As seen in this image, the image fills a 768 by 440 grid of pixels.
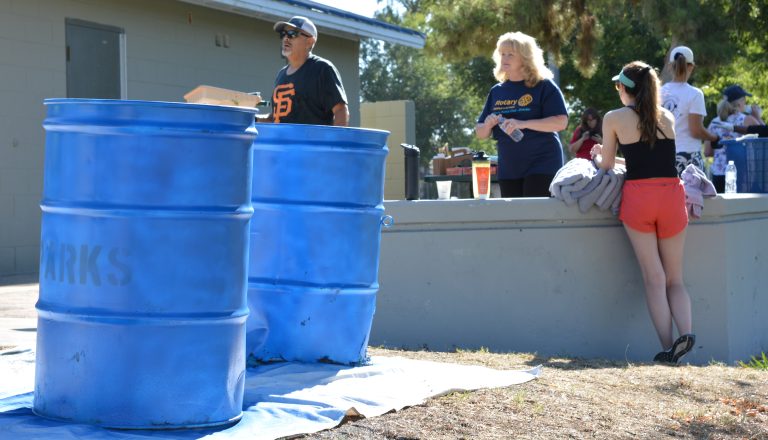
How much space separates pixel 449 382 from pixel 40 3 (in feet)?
29.1

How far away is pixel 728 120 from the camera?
1155 cm

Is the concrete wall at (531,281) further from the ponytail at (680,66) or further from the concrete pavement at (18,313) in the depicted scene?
the concrete pavement at (18,313)

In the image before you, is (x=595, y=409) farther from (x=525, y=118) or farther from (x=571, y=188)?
(x=525, y=118)

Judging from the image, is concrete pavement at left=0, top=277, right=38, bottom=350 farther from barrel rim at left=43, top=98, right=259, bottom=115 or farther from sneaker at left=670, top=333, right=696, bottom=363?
sneaker at left=670, top=333, right=696, bottom=363

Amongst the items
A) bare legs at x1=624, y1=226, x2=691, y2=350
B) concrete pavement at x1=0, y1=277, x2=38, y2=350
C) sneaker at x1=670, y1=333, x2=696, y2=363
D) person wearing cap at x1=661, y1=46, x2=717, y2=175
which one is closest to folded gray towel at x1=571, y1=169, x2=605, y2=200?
bare legs at x1=624, y1=226, x2=691, y2=350

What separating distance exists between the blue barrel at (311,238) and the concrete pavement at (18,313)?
70.5 inches

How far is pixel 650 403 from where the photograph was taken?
17.2 ft

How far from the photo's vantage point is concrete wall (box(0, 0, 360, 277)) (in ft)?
39.5

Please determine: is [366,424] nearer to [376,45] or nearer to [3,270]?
[3,270]

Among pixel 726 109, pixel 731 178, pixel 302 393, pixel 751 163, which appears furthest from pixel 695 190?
pixel 726 109

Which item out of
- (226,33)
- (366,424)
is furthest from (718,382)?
(226,33)

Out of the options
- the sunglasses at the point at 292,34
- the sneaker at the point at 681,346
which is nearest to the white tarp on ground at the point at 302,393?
the sneaker at the point at 681,346

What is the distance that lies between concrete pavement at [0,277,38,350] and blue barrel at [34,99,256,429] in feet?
8.24

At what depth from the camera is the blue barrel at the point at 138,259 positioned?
396 cm
